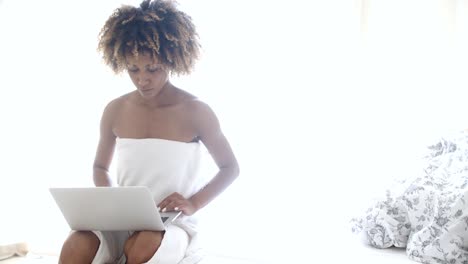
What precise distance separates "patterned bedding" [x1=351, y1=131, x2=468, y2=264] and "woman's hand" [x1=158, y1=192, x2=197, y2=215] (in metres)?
0.56

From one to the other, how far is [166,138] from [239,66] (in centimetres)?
68

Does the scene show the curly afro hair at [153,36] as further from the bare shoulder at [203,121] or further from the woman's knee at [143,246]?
the woman's knee at [143,246]

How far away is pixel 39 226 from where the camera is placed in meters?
1.92

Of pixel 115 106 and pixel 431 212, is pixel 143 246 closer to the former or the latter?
pixel 115 106

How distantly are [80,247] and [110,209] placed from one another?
111mm

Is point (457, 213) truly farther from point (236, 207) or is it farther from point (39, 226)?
point (39, 226)

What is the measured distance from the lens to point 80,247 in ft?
3.64

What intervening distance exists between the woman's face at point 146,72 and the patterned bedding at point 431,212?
2.30 ft

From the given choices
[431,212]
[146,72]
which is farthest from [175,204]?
[431,212]

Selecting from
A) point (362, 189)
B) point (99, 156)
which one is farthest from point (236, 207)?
point (99, 156)

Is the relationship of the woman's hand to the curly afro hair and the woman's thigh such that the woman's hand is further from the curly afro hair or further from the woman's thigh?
the curly afro hair

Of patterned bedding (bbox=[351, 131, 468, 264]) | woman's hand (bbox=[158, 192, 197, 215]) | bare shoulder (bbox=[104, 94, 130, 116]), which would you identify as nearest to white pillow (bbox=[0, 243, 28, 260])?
bare shoulder (bbox=[104, 94, 130, 116])

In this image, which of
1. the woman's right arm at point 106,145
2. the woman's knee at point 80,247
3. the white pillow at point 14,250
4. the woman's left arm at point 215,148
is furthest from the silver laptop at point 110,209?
the white pillow at point 14,250

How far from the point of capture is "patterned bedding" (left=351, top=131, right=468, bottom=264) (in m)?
1.32
